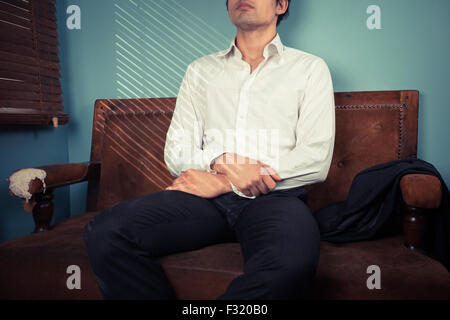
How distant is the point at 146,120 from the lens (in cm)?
178

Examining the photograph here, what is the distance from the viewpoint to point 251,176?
1.13 m

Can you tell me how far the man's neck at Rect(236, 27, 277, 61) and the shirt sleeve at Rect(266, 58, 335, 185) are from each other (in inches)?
10.4

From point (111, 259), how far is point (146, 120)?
1020mm

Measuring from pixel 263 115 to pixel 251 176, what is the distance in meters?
0.31

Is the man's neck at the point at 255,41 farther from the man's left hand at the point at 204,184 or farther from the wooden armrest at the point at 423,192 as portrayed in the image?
the wooden armrest at the point at 423,192

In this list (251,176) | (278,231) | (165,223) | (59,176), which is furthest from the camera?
(59,176)

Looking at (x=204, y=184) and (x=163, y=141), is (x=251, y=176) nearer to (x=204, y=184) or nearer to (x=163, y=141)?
(x=204, y=184)

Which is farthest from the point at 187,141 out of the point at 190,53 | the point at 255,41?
the point at 190,53

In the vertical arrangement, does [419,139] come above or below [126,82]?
below

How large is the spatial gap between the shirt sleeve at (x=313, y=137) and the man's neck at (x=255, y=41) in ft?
0.87

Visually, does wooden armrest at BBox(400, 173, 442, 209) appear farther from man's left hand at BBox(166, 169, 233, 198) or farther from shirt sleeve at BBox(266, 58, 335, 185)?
man's left hand at BBox(166, 169, 233, 198)
